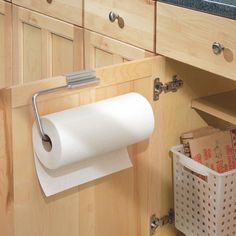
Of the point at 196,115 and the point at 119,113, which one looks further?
the point at 196,115

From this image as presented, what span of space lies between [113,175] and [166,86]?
273mm

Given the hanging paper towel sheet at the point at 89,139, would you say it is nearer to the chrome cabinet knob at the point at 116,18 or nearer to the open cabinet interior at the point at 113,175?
the open cabinet interior at the point at 113,175

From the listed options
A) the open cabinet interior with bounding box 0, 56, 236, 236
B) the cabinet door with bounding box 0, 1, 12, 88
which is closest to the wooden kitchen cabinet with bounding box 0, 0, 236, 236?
the open cabinet interior with bounding box 0, 56, 236, 236

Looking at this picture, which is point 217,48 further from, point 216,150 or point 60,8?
point 60,8

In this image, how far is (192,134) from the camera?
1.70 metres

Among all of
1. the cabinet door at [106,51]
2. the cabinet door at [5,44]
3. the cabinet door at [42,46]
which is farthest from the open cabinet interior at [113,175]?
the cabinet door at [5,44]

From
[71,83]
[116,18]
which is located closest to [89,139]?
[71,83]

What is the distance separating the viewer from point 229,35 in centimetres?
137

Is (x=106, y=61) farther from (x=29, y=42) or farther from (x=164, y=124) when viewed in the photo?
(x=29, y=42)

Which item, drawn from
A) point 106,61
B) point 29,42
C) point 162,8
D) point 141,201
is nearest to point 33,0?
point 29,42

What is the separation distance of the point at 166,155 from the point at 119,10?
415mm

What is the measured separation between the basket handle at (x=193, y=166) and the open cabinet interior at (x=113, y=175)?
78 millimetres

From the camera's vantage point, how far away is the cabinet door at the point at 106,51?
1672 mm

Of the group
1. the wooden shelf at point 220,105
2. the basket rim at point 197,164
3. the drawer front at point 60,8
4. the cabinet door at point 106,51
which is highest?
the drawer front at point 60,8
